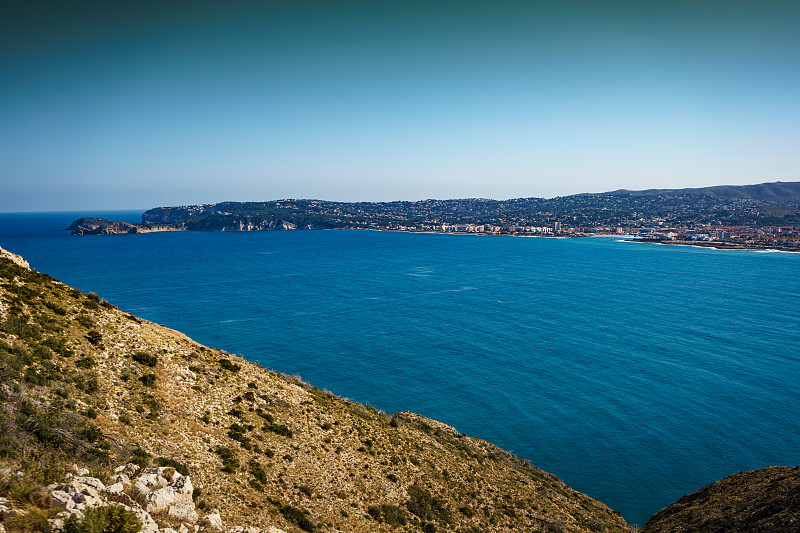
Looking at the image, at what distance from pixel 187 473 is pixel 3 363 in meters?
7.62

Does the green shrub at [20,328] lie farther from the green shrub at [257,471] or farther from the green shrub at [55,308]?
the green shrub at [257,471]

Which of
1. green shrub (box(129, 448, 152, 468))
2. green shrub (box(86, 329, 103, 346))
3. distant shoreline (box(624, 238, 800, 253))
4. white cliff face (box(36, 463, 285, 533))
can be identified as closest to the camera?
white cliff face (box(36, 463, 285, 533))

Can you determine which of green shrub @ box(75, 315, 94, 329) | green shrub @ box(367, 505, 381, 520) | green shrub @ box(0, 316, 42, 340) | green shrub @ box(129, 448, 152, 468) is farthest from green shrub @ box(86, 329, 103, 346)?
green shrub @ box(367, 505, 381, 520)

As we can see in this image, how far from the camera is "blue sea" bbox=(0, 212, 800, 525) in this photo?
40.6 meters

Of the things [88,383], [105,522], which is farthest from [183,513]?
[88,383]

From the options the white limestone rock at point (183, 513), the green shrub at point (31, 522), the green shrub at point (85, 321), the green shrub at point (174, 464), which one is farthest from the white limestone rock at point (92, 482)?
the green shrub at point (85, 321)

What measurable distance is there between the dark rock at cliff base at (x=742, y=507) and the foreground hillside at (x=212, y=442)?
157 inches

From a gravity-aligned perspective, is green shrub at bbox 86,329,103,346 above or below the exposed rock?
above

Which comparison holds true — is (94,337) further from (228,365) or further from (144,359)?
(228,365)

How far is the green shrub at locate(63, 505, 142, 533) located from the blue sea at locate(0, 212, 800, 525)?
34.8m

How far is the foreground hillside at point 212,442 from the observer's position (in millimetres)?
13445

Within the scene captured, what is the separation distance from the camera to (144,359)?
67.4ft

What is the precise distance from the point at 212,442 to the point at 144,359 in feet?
19.4

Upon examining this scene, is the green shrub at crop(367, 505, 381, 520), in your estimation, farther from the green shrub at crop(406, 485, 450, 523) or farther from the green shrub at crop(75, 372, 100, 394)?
the green shrub at crop(75, 372, 100, 394)
